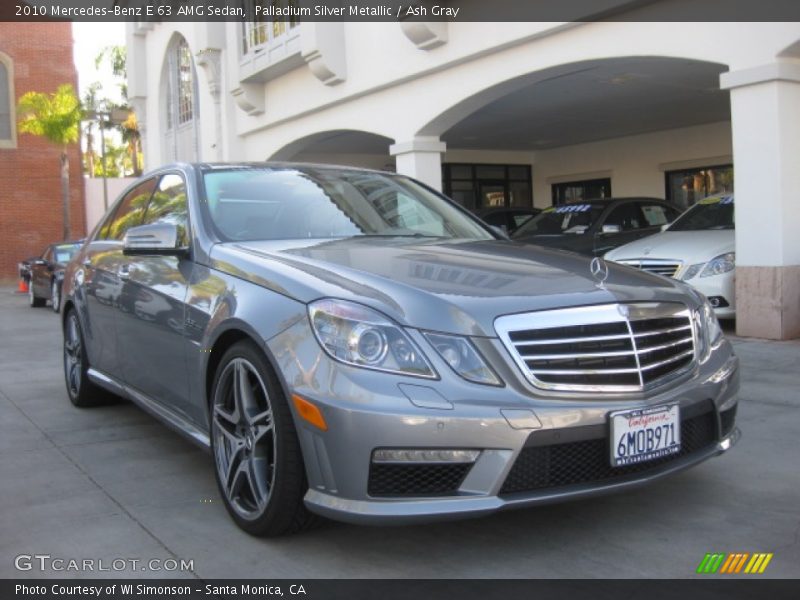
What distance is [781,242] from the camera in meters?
7.87

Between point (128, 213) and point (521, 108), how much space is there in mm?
9752

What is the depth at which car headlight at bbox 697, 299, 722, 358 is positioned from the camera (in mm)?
3543

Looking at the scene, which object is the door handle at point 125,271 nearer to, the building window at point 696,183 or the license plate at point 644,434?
the license plate at point 644,434

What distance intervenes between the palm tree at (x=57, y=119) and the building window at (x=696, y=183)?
19627mm

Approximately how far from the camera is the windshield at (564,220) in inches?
449

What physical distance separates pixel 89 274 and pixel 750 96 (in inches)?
240

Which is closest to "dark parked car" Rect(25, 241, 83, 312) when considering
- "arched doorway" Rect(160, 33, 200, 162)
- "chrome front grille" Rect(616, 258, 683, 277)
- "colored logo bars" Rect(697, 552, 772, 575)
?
"arched doorway" Rect(160, 33, 200, 162)

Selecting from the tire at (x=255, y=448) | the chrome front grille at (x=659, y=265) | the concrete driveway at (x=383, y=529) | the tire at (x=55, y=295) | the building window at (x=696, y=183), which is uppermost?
the building window at (x=696, y=183)

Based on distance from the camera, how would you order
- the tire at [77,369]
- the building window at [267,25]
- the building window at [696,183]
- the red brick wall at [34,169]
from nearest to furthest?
the tire at [77,369] < the building window at [267,25] < the building window at [696,183] < the red brick wall at [34,169]

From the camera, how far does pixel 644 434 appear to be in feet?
10.2

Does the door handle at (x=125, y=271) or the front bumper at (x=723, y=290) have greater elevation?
the door handle at (x=125, y=271)

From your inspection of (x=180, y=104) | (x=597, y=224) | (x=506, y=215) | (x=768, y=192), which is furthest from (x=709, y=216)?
(x=180, y=104)

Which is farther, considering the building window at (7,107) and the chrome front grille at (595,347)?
the building window at (7,107)

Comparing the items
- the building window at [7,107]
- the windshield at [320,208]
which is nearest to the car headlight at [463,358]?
the windshield at [320,208]
